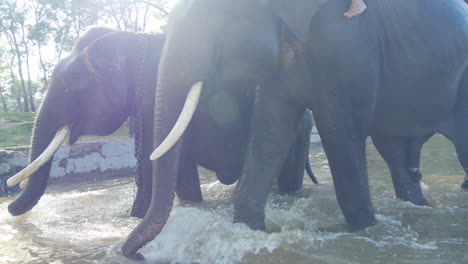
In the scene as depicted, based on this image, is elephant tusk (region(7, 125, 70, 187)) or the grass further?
the grass

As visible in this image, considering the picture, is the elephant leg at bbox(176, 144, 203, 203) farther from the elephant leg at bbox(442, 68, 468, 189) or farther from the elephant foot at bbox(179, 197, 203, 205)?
the elephant leg at bbox(442, 68, 468, 189)

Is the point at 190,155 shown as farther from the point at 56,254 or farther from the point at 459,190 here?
the point at 459,190

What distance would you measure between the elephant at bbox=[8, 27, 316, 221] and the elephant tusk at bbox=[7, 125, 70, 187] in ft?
0.20

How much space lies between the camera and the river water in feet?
9.91

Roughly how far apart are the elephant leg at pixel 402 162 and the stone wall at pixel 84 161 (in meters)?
5.11

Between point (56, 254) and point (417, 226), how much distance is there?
265 centimetres

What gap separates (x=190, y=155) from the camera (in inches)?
199

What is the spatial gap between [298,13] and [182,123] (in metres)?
1.11

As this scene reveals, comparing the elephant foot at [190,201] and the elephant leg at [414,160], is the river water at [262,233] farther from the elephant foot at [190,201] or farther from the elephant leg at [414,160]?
the elephant leg at [414,160]

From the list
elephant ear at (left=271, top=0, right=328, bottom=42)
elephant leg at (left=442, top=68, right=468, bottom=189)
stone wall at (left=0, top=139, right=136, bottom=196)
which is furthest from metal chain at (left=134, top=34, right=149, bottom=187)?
stone wall at (left=0, top=139, right=136, bottom=196)

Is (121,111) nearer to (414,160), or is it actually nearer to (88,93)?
(88,93)

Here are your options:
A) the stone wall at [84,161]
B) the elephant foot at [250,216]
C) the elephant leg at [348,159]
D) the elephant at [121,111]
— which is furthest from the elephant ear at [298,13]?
the stone wall at [84,161]

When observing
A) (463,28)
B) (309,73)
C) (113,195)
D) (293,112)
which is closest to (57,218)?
(113,195)

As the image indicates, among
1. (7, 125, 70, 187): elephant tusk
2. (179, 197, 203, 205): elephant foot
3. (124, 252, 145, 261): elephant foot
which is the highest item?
(7, 125, 70, 187): elephant tusk
